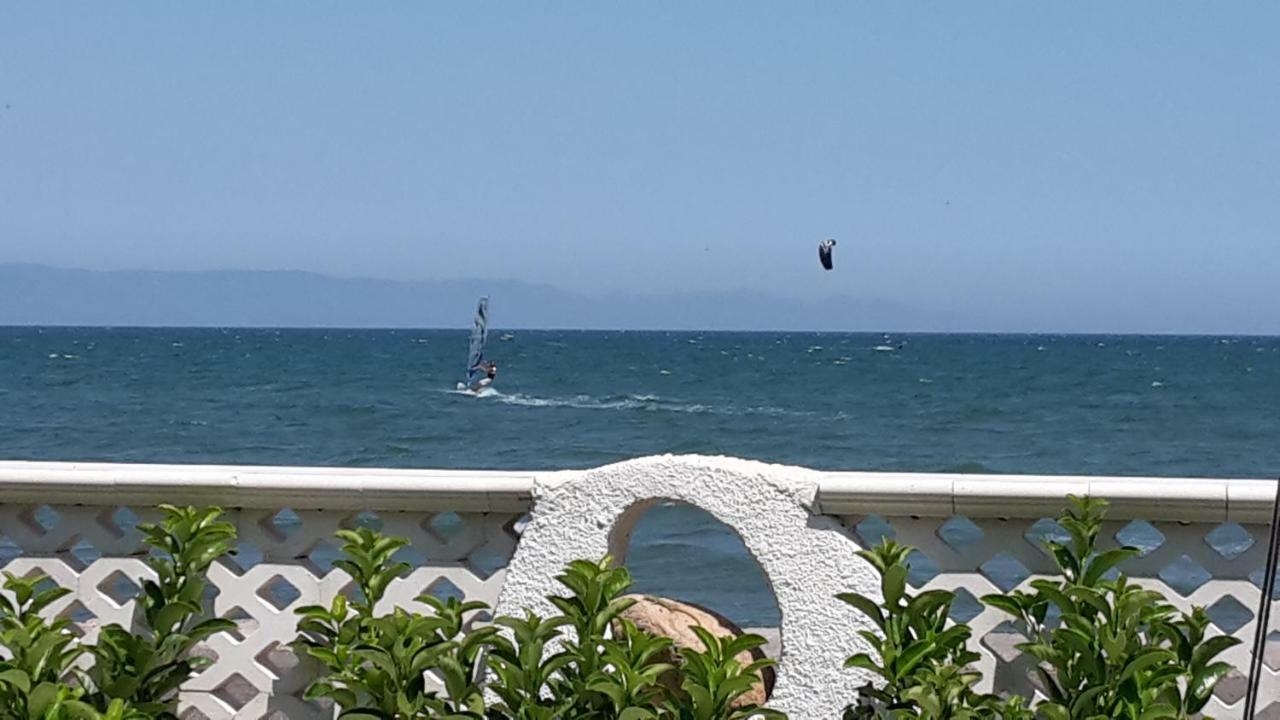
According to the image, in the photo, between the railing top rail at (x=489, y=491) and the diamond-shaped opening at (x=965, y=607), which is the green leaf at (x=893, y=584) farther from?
the diamond-shaped opening at (x=965, y=607)

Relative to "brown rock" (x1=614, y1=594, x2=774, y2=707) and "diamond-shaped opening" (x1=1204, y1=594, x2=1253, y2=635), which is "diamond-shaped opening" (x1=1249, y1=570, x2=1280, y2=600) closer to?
"brown rock" (x1=614, y1=594, x2=774, y2=707)

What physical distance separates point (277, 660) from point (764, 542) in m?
1.50

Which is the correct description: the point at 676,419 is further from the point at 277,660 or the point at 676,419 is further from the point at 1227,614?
the point at 277,660

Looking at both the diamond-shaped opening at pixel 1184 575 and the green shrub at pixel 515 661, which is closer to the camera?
the green shrub at pixel 515 661

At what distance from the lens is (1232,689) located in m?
4.45

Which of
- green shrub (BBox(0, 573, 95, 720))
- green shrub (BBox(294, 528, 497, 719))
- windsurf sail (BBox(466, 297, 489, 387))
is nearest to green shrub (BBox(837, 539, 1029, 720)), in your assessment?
green shrub (BBox(294, 528, 497, 719))

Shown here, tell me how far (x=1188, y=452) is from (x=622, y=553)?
33577 millimetres

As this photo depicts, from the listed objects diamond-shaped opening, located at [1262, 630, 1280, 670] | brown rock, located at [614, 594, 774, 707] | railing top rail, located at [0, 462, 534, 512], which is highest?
railing top rail, located at [0, 462, 534, 512]

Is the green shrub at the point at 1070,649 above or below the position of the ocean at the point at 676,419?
above

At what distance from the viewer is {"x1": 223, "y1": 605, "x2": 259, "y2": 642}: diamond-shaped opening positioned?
453 centimetres

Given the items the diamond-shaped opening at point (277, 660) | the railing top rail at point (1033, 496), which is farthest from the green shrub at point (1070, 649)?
the diamond-shaped opening at point (277, 660)

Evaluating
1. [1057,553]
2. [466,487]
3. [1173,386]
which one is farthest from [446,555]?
[1173,386]

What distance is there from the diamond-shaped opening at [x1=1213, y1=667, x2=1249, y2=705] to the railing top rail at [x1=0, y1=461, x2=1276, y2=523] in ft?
1.96

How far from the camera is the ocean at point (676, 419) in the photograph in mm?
32969
